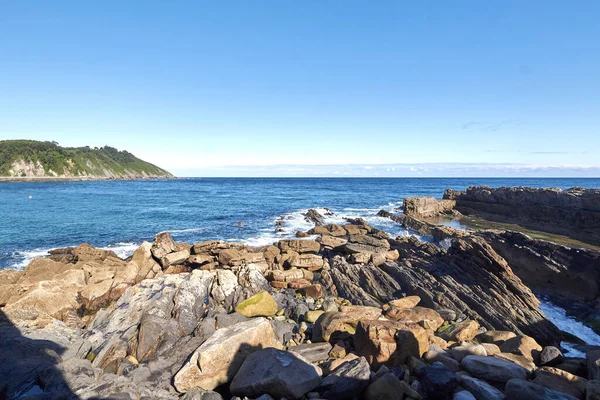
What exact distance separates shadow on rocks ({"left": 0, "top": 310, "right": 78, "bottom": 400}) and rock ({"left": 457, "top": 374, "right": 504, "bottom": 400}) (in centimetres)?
879

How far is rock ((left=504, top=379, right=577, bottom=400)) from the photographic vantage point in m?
6.36

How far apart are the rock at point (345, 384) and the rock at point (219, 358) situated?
8.27 ft

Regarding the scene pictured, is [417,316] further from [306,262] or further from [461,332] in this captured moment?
[306,262]

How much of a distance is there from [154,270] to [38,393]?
1198cm

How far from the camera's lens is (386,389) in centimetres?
687

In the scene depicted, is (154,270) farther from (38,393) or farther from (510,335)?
(510,335)

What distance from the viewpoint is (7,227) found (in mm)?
33594

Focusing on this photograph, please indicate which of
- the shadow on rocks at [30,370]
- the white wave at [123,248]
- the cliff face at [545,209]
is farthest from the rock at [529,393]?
the cliff face at [545,209]

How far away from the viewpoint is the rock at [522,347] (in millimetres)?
9686

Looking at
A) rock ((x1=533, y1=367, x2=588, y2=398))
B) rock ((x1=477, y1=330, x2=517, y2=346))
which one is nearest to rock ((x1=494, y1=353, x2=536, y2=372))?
rock ((x1=533, y1=367, x2=588, y2=398))

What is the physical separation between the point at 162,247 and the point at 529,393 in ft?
62.8

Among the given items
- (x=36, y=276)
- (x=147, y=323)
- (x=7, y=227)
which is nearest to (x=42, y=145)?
(x=7, y=227)

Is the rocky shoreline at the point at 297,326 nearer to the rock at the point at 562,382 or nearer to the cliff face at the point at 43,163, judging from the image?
the rock at the point at 562,382

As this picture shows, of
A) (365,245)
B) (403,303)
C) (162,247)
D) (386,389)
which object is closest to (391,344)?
(386,389)
